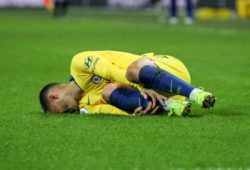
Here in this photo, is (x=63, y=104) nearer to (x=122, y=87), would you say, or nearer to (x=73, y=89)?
(x=73, y=89)

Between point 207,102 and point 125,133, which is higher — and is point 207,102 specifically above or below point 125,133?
above

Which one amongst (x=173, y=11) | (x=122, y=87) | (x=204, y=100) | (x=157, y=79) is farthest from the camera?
(x=173, y=11)

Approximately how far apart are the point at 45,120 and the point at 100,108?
0.54 m

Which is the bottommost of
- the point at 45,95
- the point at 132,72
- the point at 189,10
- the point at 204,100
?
the point at 189,10

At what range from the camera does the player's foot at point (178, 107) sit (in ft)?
21.3

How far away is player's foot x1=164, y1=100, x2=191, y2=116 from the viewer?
650 cm

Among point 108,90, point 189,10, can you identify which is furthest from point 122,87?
point 189,10

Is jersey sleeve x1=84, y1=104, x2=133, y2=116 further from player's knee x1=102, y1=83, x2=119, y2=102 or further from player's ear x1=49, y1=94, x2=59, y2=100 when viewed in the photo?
player's ear x1=49, y1=94, x2=59, y2=100

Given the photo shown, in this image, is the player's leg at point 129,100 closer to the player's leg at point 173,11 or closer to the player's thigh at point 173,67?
the player's thigh at point 173,67

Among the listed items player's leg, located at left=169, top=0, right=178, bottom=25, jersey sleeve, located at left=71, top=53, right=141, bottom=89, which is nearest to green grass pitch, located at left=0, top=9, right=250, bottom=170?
jersey sleeve, located at left=71, top=53, right=141, bottom=89

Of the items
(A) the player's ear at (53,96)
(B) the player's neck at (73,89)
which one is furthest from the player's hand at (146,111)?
(A) the player's ear at (53,96)

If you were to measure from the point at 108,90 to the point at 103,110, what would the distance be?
9.7 inches

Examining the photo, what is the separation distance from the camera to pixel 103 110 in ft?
22.6

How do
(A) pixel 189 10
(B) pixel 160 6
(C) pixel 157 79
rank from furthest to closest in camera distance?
(B) pixel 160 6, (A) pixel 189 10, (C) pixel 157 79
